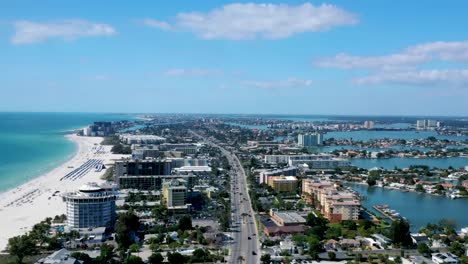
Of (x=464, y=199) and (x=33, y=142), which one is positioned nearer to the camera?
(x=464, y=199)

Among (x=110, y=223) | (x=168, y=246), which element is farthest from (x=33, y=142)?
(x=168, y=246)

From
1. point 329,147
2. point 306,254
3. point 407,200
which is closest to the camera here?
point 306,254

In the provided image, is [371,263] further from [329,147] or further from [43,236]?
[329,147]

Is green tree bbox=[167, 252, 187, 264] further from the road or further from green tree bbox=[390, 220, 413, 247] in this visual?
green tree bbox=[390, 220, 413, 247]

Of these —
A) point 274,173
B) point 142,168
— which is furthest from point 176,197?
point 274,173

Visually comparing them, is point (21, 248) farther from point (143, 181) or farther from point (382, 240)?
point (143, 181)

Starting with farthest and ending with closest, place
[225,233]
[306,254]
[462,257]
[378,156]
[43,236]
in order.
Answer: [378,156]
[225,233]
[43,236]
[306,254]
[462,257]
